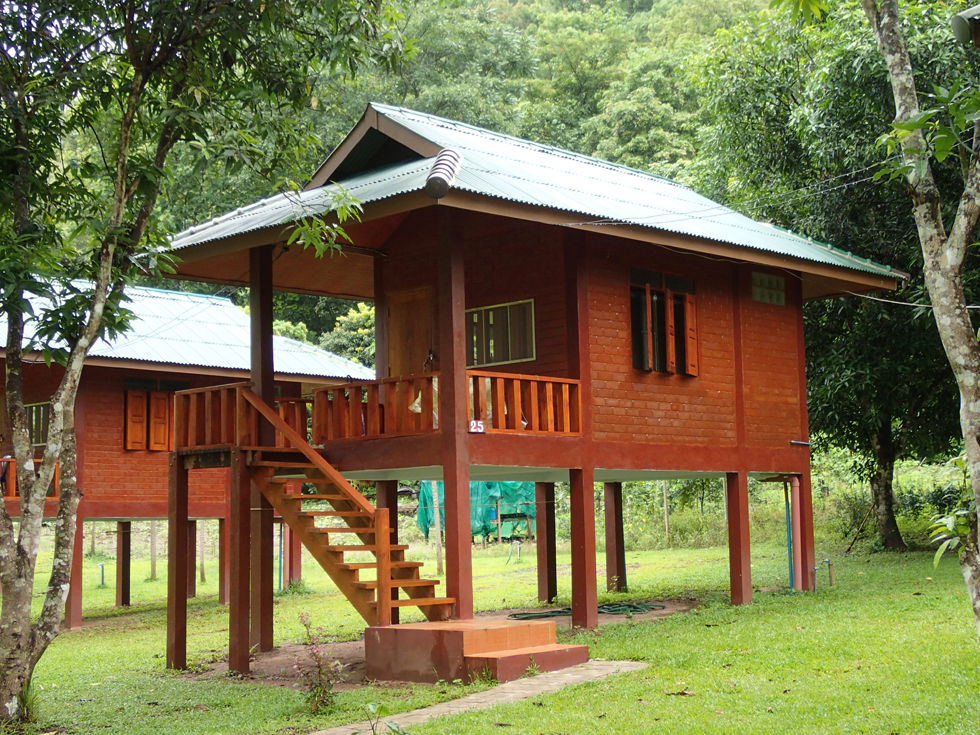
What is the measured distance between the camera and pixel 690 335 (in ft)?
47.0

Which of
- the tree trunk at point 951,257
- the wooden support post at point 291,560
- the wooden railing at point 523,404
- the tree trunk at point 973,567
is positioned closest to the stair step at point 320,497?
the wooden railing at point 523,404

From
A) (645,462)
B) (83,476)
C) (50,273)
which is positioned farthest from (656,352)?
(83,476)

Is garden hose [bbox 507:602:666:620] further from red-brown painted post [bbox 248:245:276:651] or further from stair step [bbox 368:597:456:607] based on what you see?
stair step [bbox 368:597:456:607]

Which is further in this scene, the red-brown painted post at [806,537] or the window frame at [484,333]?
the red-brown painted post at [806,537]

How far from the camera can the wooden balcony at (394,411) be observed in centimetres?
1166

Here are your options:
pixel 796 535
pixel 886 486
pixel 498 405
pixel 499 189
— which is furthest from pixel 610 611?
pixel 886 486

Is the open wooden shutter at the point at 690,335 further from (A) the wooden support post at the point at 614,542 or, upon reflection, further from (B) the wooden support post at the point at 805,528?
(A) the wooden support post at the point at 614,542

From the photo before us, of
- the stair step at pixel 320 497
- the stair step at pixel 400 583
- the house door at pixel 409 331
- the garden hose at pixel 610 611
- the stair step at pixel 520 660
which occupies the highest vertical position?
the house door at pixel 409 331

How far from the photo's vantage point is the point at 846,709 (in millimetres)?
7688

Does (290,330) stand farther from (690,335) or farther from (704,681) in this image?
(704,681)

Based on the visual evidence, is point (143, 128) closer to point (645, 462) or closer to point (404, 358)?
point (404, 358)

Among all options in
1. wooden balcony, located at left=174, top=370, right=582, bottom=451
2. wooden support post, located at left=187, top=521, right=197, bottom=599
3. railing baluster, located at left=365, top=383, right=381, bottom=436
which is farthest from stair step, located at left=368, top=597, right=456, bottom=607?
wooden support post, located at left=187, top=521, right=197, bottom=599

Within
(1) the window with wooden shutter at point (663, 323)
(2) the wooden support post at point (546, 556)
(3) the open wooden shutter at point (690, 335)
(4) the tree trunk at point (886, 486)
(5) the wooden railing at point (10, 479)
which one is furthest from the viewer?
(4) the tree trunk at point (886, 486)

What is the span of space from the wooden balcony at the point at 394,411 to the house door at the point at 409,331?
1.11 metres
